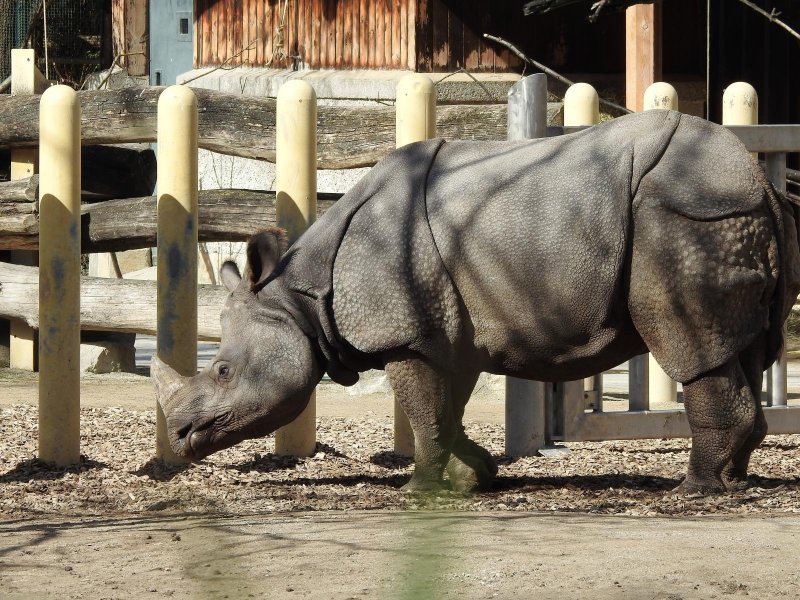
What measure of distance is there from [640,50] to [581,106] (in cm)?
374

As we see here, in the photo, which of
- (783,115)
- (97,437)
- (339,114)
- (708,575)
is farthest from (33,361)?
(783,115)

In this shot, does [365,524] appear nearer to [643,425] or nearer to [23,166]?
[643,425]

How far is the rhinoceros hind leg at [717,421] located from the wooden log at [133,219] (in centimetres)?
255

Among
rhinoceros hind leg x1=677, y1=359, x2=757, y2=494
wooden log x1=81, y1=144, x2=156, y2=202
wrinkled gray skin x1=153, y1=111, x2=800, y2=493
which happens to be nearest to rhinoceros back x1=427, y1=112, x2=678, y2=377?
wrinkled gray skin x1=153, y1=111, x2=800, y2=493

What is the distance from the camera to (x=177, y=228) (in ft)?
21.1

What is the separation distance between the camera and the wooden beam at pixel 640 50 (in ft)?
35.1

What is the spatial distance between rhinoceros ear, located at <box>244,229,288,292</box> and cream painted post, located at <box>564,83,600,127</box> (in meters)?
1.84

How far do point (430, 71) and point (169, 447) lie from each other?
255 inches

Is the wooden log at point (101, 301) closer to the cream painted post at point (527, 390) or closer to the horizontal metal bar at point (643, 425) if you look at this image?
the cream painted post at point (527, 390)

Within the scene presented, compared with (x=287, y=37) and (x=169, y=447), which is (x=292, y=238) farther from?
(x=287, y=37)

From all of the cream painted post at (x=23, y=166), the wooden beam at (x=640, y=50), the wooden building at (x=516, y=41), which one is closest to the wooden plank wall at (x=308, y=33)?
the wooden building at (x=516, y=41)

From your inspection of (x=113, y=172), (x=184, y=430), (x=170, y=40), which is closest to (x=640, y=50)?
(x=113, y=172)

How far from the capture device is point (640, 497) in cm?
589

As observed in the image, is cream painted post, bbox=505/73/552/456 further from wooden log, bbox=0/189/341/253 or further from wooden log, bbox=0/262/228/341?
wooden log, bbox=0/262/228/341
